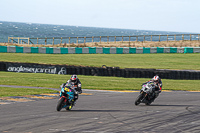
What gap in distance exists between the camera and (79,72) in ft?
96.6

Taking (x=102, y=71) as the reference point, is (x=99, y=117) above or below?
below

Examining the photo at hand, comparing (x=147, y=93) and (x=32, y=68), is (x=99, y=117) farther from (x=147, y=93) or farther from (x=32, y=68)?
(x=32, y=68)

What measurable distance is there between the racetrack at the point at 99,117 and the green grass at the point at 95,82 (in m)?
6.66

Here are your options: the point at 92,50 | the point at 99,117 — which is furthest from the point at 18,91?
the point at 92,50

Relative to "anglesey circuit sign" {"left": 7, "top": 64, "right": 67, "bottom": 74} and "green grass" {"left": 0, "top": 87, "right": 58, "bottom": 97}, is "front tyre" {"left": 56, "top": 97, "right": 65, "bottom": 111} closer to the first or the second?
"green grass" {"left": 0, "top": 87, "right": 58, "bottom": 97}

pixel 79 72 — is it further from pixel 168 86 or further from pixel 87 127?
pixel 87 127

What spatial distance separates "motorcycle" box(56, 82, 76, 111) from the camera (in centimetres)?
1306

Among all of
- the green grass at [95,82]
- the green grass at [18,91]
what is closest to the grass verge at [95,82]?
the green grass at [95,82]

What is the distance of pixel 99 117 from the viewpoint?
12.2 metres

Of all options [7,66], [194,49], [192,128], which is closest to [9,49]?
[7,66]

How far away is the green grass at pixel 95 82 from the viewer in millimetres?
23656

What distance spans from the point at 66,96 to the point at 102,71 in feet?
54.4

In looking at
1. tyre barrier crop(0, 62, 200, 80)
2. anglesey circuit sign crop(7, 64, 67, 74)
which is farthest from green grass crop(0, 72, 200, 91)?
anglesey circuit sign crop(7, 64, 67, 74)

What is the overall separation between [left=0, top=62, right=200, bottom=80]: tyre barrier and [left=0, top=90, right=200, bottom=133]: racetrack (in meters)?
12.2
